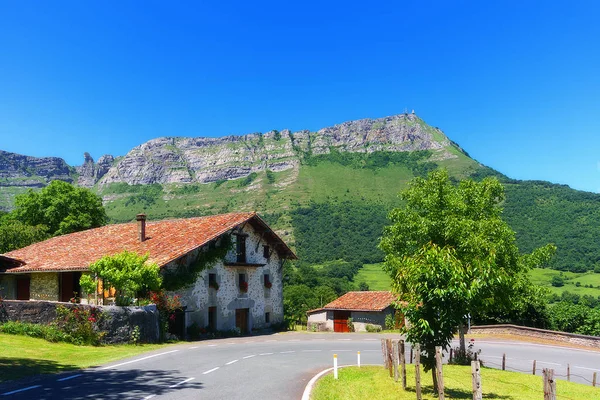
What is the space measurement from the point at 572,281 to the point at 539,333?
69.1m

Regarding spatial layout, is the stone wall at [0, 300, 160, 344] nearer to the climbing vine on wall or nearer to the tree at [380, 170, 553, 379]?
the climbing vine on wall

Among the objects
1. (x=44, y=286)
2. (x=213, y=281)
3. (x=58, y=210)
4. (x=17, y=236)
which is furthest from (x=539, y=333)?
(x=58, y=210)

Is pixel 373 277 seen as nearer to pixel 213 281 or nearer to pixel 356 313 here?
pixel 356 313

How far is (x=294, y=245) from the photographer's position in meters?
152

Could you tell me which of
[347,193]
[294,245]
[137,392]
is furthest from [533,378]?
[347,193]

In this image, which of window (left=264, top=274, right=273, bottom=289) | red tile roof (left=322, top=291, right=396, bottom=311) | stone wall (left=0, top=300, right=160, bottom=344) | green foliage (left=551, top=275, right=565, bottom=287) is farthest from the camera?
green foliage (left=551, top=275, right=565, bottom=287)

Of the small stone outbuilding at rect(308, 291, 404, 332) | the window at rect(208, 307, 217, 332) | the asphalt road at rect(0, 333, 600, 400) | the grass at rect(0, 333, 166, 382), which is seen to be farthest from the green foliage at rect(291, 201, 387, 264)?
the grass at rect(0, 333, 166, 382)

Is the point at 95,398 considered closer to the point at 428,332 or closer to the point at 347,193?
the point at 428,332

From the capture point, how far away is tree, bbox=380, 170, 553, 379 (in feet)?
43.2

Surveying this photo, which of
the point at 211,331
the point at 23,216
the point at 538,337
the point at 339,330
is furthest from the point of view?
the point at 23,216

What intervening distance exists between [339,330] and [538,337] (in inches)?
770

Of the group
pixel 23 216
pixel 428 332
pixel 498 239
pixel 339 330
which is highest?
pixel 23 216

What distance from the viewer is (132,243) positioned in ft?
116

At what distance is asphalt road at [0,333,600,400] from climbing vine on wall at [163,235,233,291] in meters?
6.88
